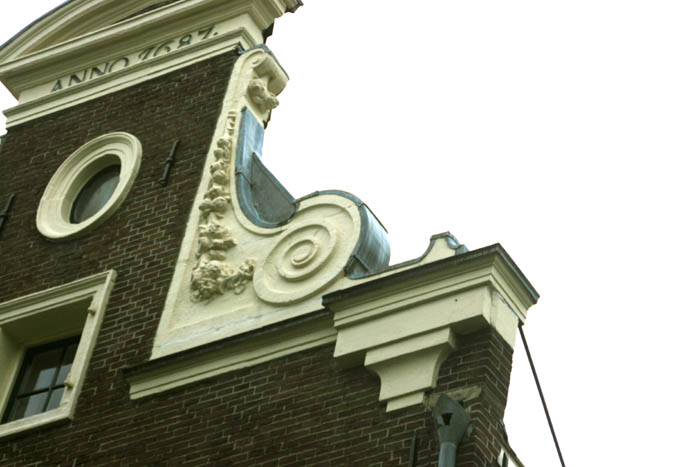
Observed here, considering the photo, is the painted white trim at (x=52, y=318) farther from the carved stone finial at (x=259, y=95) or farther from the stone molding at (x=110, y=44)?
the stone molding at (x=110, y=44)

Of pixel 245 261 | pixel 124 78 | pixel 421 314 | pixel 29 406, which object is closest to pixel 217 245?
pixel 245 261

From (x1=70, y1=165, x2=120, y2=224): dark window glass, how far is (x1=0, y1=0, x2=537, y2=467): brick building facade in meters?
0.07

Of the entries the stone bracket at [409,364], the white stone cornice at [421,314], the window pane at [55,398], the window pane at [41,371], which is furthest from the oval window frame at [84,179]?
the stone bracket at [409,364]

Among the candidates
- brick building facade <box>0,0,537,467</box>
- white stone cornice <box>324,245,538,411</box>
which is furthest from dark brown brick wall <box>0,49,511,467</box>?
white stone cornice <box>324,245,538,411</box>

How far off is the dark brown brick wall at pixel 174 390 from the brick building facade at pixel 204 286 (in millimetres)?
19

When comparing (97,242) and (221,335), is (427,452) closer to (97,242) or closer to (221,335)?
(221,335)

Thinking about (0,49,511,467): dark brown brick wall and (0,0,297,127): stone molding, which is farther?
(0,0,297,127): stone molding

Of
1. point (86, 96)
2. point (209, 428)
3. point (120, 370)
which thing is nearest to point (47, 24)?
point (86, 96)

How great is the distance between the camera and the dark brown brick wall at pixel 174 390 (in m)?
13.8

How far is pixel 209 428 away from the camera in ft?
48.1

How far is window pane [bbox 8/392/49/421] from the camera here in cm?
1641

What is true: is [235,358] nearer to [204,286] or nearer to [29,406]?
[204,286]

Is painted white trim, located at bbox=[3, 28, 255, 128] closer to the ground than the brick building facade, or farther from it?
farther from it

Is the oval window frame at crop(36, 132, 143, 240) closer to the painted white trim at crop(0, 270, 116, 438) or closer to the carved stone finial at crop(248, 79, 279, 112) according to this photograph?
the painted white trim at crop(0, 270, 116, 438)
